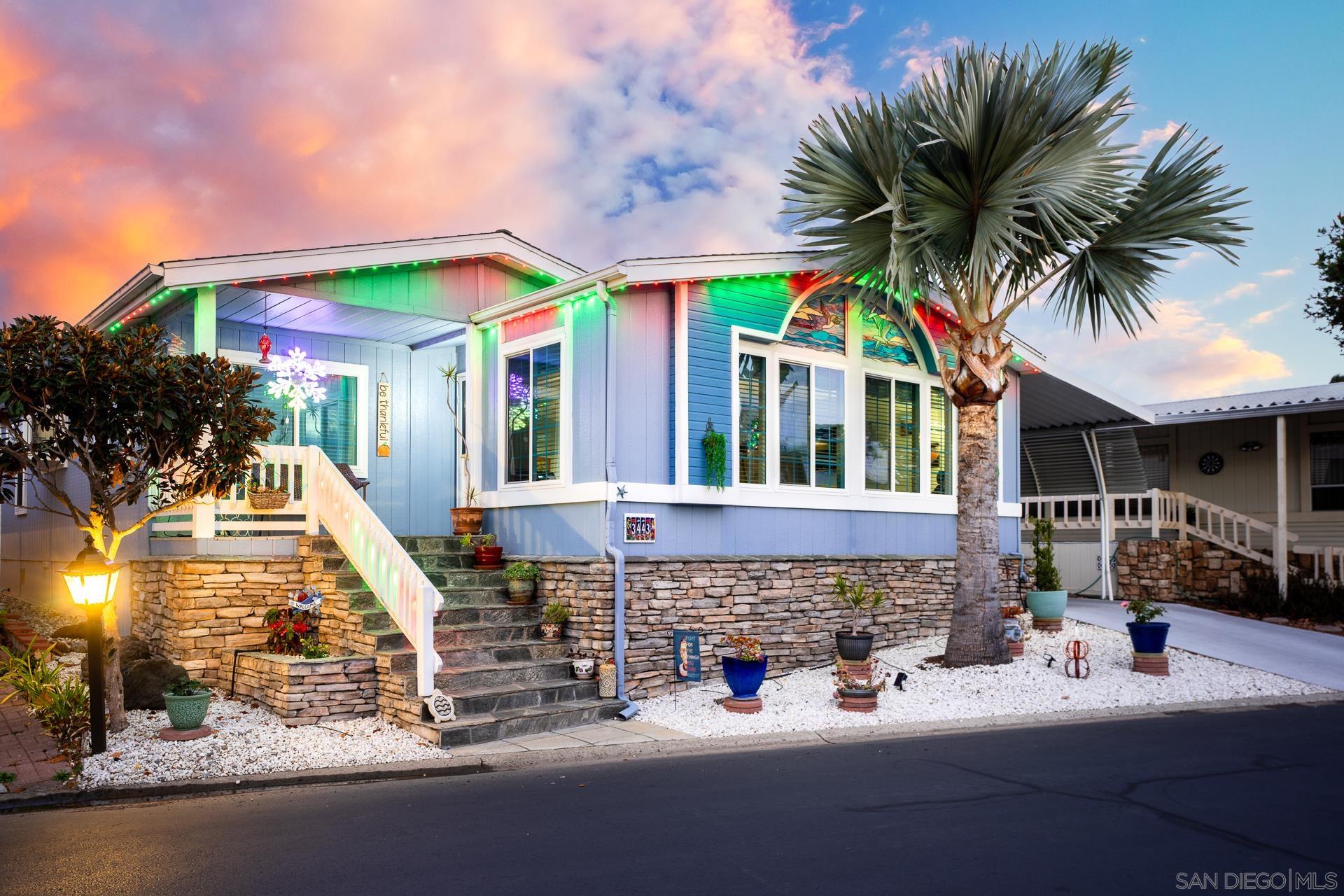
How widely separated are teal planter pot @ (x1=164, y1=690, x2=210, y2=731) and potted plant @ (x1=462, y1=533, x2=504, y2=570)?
11.1 ft

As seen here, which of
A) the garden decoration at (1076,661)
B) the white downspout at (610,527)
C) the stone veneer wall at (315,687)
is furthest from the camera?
the garden decoration at (1076,661)

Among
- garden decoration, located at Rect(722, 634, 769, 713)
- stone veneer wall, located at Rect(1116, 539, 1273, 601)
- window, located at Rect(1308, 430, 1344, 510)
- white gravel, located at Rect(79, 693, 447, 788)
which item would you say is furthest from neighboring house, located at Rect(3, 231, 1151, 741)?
window, located at Rect(1308, 430, 1344, 510)

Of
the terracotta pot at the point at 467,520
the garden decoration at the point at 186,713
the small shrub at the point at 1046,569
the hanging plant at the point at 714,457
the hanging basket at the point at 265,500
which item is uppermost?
the hanging plant at the point at 714,457

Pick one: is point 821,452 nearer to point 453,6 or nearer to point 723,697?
point 723,697

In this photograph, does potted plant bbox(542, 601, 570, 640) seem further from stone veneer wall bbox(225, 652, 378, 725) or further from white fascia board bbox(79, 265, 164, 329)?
white fascia board bbox(79, 265, 164, 329)

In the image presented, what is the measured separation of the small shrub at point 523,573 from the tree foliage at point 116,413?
300 centimetres

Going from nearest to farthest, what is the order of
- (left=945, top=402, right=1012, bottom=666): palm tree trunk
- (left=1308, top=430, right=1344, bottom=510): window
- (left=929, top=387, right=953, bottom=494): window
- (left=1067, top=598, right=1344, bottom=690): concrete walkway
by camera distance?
(left=945, top=402, right=1012, bottom=666): palm tree trunk < (left=1067, top=598, right=1344, bottom=690): concrete walkway < (left=929, top=387, right=953, bottom=494): window < (left=1308, top=430, right=1344, bottom=510): window

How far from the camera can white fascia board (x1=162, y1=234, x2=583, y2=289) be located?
9438mm

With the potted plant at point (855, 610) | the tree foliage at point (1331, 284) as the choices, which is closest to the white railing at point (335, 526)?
the potted plant at point (855, 610)

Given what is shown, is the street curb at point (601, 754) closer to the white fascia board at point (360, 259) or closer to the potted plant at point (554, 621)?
the potted plant at point (554, 621)

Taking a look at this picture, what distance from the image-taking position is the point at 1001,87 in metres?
9.77

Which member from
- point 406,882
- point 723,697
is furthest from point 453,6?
point 406,882

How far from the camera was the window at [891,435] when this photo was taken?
40.3ft

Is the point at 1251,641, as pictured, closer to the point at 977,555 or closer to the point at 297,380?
the point at 977,555
